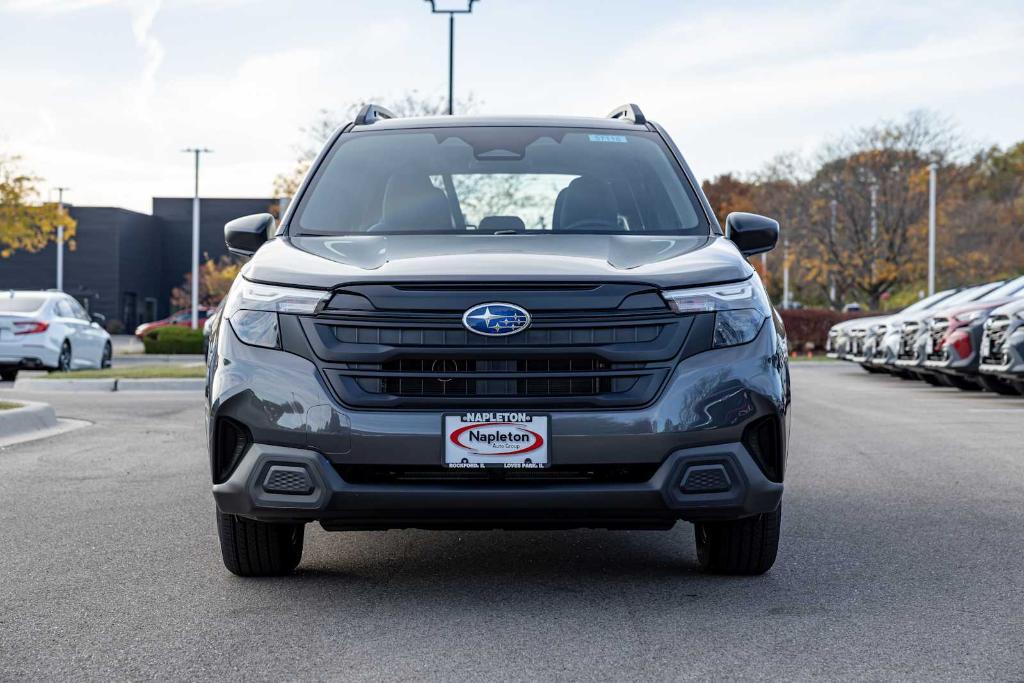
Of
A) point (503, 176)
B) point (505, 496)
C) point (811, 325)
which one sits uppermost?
point (503, 176)

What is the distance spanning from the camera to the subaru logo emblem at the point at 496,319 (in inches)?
176

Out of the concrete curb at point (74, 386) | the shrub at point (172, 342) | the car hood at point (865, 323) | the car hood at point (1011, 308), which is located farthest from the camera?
the shrub at point (172, 342)

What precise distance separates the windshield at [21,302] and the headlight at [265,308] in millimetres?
18181

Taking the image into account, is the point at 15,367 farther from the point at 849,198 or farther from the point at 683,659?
the point at 849,198

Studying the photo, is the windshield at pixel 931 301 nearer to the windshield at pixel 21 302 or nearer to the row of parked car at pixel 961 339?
the row of parked car at pixel 961 339

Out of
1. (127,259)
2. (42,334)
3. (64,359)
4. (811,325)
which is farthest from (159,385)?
(127,259)

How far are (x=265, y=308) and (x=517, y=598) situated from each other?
4.63 ft

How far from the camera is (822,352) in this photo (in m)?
38.5

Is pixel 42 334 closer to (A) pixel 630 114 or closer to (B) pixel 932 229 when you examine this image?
(A) pixel 630 114

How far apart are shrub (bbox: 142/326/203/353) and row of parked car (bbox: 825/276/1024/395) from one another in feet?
64.0

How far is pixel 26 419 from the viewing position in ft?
37.8

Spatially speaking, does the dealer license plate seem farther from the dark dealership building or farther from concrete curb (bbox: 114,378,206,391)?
the dark dealership building

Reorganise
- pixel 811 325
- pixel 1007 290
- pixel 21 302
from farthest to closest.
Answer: pixel 811 325 → pixel 21 302 → pixel 1007 290

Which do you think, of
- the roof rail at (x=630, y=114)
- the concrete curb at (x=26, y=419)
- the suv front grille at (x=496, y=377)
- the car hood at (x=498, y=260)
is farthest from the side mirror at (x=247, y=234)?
the concrete curb at (x=26, y=419)
